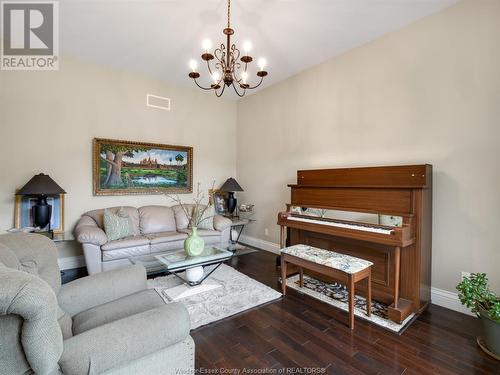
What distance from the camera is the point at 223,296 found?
280 cm

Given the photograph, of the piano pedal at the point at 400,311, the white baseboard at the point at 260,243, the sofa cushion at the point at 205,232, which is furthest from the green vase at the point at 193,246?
the piano pedal at the point at 400,311

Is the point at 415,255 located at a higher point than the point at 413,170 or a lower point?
lower

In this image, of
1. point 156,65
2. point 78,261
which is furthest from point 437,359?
point 156,65

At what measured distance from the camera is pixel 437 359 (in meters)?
1.88

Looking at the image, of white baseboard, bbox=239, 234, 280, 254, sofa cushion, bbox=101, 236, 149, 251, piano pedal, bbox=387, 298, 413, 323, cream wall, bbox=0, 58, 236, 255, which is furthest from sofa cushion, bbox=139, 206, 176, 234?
piano pedal, bbox=387, 298, 413, 323

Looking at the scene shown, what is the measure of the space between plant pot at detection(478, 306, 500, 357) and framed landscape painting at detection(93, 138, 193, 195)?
4308 mm

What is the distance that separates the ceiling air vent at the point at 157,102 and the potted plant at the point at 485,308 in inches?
187

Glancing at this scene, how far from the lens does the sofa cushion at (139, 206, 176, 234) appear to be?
13.3 feet

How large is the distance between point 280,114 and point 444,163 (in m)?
2.59

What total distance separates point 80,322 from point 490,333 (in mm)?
2897

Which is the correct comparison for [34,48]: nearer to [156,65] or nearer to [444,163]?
[156,65]

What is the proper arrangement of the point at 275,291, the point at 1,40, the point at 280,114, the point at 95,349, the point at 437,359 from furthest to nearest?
the point at 280,114 → the point at 1,40 → the point at 275,291 → the point at 437,359 → the point at 95,349

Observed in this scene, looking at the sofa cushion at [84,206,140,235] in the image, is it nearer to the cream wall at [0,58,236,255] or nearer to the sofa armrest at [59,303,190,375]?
the cream wall at [0,58,236,255]

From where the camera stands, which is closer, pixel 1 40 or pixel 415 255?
pixel 415 255
